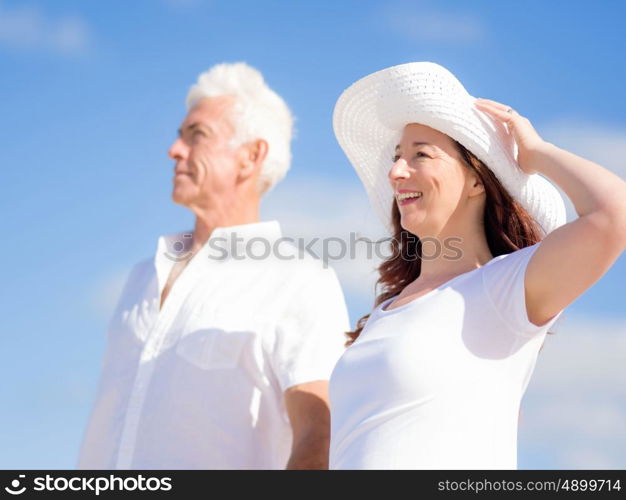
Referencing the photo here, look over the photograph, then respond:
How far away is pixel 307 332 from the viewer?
4.27 meters

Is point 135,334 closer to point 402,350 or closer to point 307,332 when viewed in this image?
point 307,332

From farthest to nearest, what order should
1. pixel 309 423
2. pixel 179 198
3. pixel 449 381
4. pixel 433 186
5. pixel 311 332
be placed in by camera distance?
pixel 179 198 < pixel 311 332 < pixel 309 423 < pixel 433 186 < pixel 449 381

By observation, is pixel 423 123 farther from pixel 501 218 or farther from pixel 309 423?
pixel 309 423

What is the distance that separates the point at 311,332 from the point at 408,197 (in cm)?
112

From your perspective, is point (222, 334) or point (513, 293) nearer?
point (513, 293)

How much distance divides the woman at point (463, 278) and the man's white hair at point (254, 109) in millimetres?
1390

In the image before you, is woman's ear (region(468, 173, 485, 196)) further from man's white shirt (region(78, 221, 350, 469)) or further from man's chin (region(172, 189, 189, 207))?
man's chin (region(172, 189, 189, 207))

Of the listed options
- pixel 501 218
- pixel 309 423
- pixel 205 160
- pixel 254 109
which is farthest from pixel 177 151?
pixel 501 218

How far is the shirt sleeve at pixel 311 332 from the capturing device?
13.6 feet

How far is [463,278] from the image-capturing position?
3.14m

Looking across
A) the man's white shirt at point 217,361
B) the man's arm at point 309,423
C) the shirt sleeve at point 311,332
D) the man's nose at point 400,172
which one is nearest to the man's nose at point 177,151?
the man's white shirt at point 217,361

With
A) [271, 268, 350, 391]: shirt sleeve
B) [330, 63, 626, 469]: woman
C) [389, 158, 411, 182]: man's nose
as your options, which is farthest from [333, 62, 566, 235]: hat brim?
[271, 268, 350, 391]: shirt sleeve

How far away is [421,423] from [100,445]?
6.78ft
